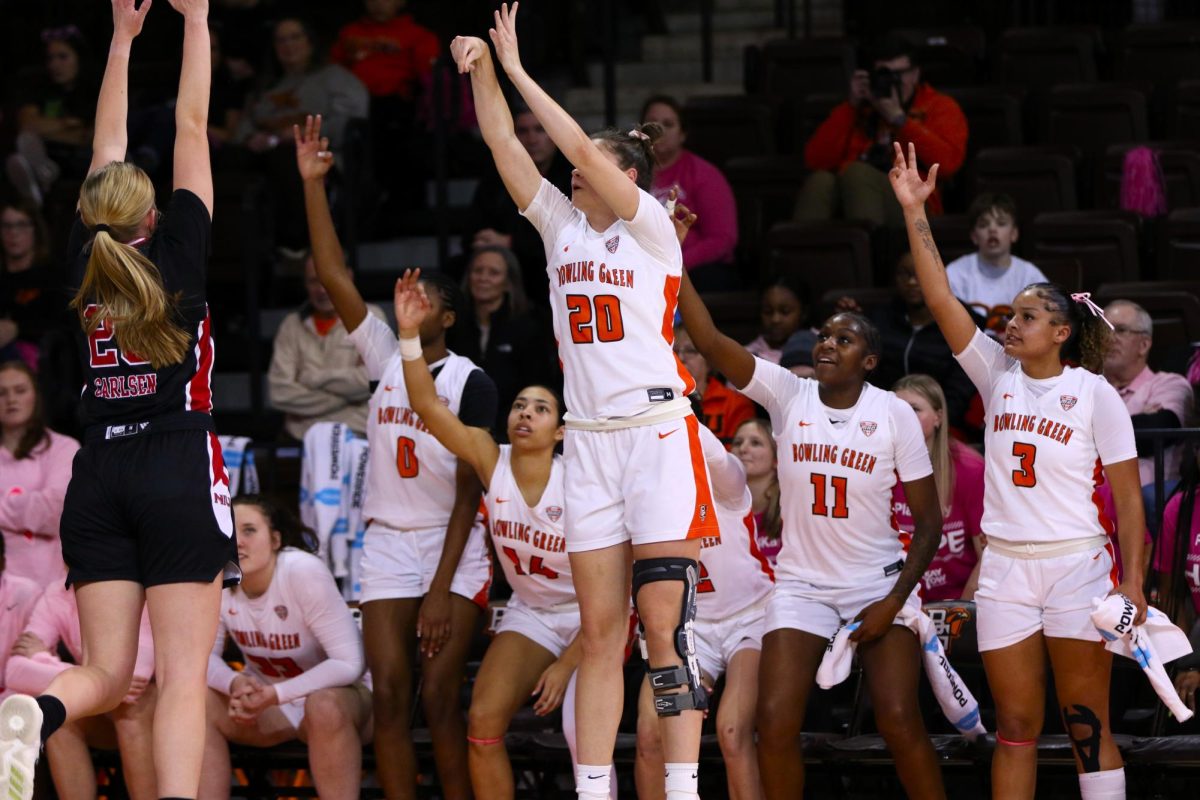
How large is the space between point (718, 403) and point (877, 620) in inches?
74.0

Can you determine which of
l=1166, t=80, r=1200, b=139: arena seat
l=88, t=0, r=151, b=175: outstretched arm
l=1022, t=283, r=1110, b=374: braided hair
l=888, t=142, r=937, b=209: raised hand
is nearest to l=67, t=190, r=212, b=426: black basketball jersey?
l=88, t=0, r=151, b=175: outstretched arm

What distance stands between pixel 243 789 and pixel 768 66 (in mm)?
5619

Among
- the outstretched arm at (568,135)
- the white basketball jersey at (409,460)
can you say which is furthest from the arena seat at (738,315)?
the outstretched arm at (568,135)

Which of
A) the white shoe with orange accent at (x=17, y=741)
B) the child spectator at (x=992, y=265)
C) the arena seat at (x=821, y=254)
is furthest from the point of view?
the arena seat at (x=821, y=254)

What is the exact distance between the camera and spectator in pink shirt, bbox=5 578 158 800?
238 inches

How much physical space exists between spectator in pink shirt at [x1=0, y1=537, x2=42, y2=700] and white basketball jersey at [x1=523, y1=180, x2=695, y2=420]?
283cm

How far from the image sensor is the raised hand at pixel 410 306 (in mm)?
5781

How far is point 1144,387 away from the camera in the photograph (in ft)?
21.9

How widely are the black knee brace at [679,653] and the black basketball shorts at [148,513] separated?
1.11m

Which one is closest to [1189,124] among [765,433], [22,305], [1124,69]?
[1124,69]

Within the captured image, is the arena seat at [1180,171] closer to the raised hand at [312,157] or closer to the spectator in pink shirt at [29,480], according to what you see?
the raised hand at [312,157]

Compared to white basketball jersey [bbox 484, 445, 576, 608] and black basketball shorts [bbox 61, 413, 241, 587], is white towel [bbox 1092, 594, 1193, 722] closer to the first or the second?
white basketball jersey [bbox 484, 445, 576, 608]

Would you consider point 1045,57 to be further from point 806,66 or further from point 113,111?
point 113,111

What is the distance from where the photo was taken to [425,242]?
9.79 metres
